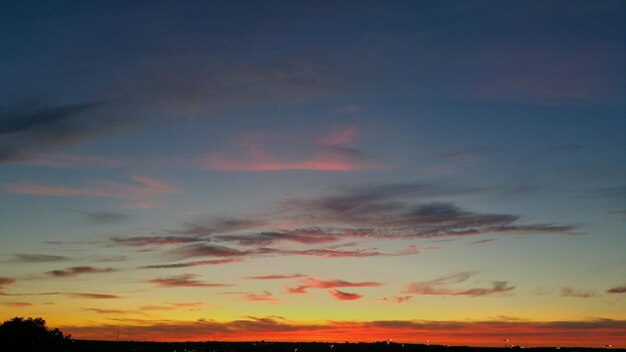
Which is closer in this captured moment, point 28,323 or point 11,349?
point 11,349

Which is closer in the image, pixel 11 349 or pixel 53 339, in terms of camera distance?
pixel 11 349

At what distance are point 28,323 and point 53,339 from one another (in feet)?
23.9

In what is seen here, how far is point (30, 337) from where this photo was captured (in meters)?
140

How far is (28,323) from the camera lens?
14338 centimetres

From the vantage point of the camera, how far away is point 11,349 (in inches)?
5221

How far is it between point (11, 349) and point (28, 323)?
11.2 metres

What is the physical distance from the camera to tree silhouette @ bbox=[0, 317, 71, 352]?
135 metres

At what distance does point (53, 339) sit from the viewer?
147 metres

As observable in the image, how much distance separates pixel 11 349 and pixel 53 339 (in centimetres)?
1466

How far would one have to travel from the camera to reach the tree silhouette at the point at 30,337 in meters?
135
